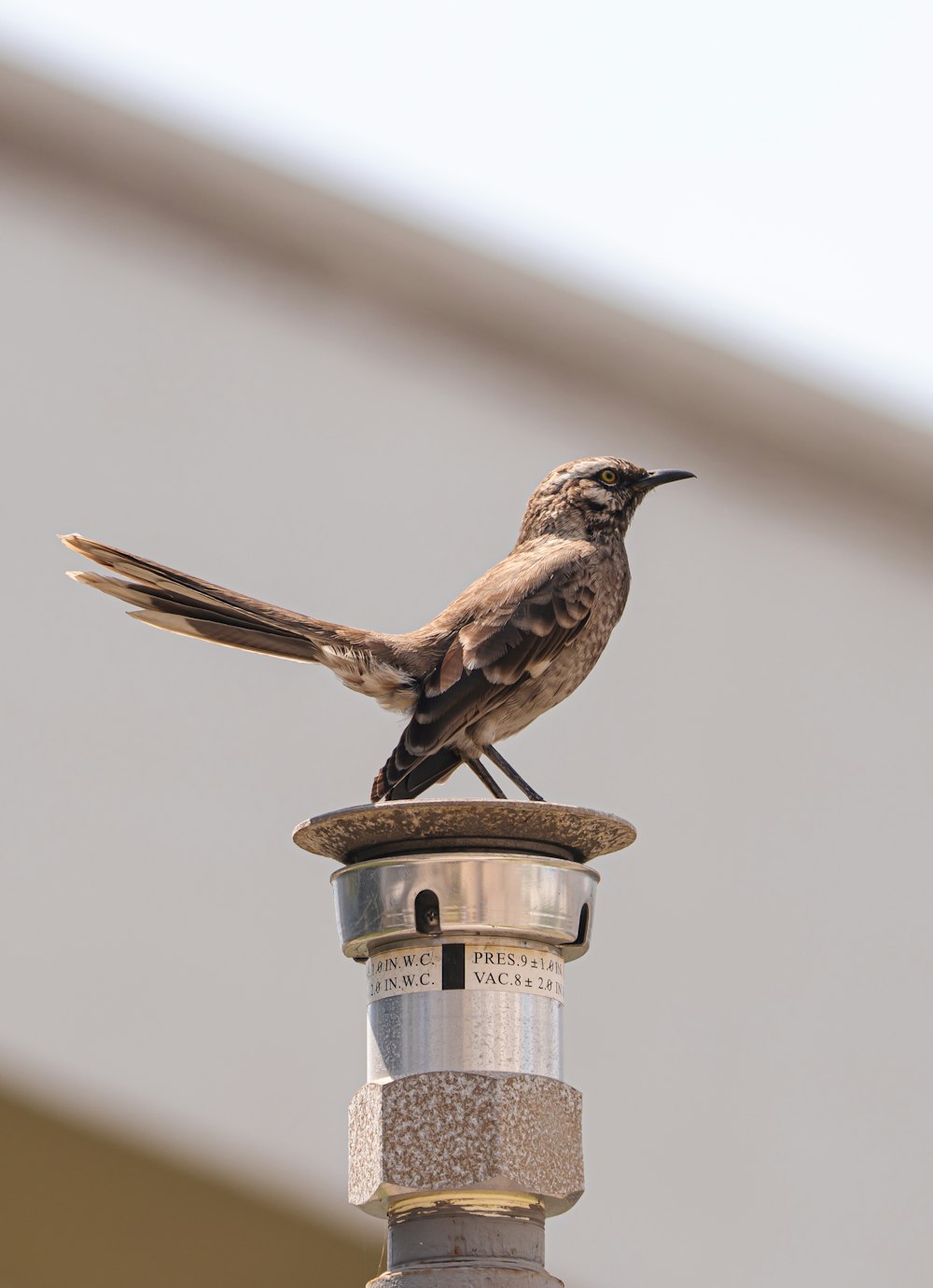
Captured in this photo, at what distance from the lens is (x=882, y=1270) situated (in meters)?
9.89

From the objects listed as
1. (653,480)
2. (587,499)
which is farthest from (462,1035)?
(653,480)

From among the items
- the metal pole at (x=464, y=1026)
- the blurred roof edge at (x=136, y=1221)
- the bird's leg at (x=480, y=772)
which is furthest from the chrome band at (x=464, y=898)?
the blurred roof edge at (x=136, y=1221)

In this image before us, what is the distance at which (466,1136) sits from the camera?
2.74m

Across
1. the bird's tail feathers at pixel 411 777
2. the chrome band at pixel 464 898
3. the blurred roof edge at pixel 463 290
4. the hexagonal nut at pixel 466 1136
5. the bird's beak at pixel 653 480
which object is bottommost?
the hexagonal nut at pixel 466 1136

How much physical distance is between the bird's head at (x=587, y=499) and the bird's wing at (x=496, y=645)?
0.37m

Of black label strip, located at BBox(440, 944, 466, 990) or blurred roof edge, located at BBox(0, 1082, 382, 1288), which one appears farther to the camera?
blurred roof edge, located at BBox(0, 1082, 382, 1288)

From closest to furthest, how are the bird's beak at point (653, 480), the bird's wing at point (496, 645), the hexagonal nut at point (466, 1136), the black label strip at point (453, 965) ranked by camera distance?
1. the hexagonal nut at point (466, 1136)
2. the black label strip at point (453, 965)
3. the bird's wing at point (496, 645)
4. the bird's beak at point (653, 480)

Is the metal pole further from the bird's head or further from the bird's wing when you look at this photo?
the bird's head

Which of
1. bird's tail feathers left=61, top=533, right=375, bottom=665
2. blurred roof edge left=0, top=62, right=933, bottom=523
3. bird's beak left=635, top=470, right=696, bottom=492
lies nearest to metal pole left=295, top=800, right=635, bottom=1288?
bird's tail feathers left=61, top=533, right=375, bottom=665

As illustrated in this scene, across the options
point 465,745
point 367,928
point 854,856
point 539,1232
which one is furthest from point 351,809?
point 854,856

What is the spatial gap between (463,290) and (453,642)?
5245 millimetres

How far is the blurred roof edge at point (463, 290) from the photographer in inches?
353

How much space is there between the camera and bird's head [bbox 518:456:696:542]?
Answer: 5250 millimetres

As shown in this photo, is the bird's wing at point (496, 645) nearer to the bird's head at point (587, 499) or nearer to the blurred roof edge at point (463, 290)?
the bird's head at point (587, 499)
